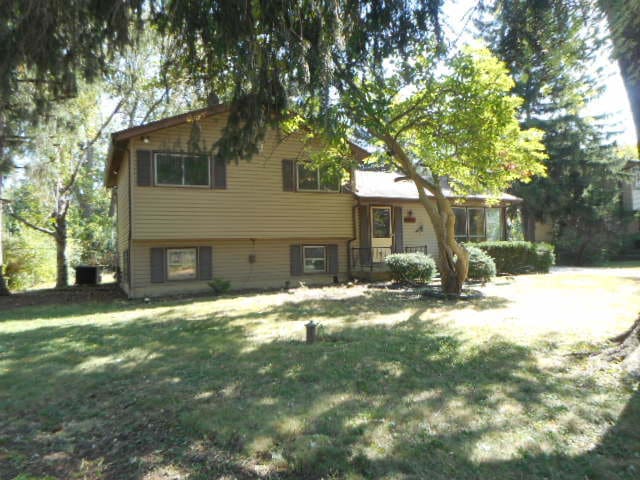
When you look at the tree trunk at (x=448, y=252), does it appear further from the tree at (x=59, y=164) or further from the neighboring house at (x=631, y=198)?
the neighboring house at (x=631, y=198)

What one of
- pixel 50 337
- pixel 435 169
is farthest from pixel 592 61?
pixel 50 337

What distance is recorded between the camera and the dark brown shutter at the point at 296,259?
49.0ft

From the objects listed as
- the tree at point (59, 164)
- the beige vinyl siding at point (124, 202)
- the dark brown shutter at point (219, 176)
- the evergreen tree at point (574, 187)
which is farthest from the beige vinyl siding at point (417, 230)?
the tree at point (59, 164)

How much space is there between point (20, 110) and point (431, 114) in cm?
895

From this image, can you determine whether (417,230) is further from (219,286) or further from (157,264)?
(157,264)

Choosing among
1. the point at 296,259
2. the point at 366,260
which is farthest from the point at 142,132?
the point at 366,260

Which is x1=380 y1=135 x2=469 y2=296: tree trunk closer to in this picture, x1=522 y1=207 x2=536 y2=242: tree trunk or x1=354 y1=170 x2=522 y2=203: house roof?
x1=354 y1=170 x2=522 y2=203: house roof

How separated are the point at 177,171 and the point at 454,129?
794cm

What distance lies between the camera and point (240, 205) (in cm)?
1367

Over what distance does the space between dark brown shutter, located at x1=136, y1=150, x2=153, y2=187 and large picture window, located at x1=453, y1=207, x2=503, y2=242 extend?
1281cm

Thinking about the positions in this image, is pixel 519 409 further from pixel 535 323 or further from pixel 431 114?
pixel 431 114

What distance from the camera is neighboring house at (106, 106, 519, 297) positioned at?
1249 cm

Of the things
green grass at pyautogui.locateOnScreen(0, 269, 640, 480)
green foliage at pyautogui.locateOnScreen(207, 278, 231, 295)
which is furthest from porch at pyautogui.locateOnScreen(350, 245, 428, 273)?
green grass at pyautogui.locateOnScreen(0, 269, 640, 480)

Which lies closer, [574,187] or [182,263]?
[182,263]
